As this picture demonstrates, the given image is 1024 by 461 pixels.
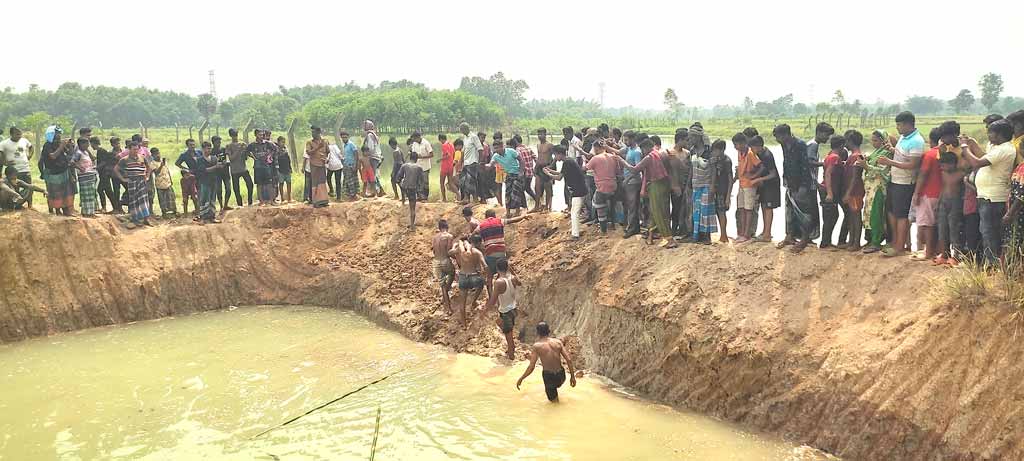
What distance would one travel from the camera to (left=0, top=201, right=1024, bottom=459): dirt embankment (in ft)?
22.7

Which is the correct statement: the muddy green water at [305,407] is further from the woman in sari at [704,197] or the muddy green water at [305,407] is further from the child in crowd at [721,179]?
the child in crowd at [721,179]

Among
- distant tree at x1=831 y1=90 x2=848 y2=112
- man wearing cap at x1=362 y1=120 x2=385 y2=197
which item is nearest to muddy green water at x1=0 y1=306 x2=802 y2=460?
man wearing cap at x1=362 y1=120 x2=385 y2=197

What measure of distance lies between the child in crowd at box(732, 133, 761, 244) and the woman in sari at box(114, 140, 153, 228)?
34.9 feet

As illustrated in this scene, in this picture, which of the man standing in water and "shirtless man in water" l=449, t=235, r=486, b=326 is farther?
"shirtless man in water" l=449, t=235, r=486, b=326

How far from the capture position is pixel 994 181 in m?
7.15

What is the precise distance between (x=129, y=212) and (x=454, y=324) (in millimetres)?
7020

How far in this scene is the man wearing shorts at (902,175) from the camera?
7.96m

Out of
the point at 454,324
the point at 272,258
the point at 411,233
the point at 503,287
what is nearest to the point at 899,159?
the point at 503,287

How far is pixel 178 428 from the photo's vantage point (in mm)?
8508

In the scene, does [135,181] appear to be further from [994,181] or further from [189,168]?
[994,181]

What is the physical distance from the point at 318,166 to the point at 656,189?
7.67 meters

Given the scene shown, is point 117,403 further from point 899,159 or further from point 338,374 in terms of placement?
point 899,159

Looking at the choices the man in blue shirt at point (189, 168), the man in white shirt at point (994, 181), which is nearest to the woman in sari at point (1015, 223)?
the man in white shirt at point (994, 181)

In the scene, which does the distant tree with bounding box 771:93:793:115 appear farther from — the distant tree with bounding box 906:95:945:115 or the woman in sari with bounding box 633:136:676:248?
the woman in sari with bounding box 633:136:676:248
